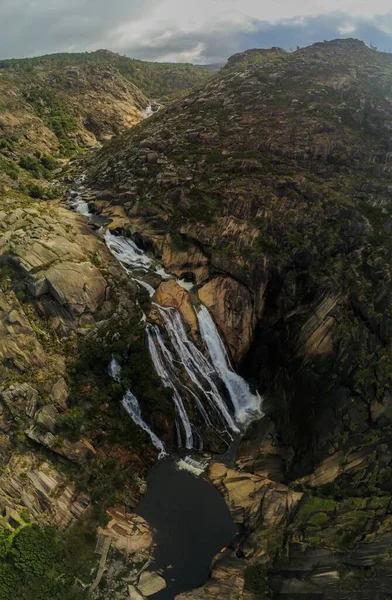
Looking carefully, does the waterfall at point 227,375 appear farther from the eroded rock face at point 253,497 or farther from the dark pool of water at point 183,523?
the dark pool of water at point 183,523

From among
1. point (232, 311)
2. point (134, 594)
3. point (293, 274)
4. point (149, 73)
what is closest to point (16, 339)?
point (134, 594)

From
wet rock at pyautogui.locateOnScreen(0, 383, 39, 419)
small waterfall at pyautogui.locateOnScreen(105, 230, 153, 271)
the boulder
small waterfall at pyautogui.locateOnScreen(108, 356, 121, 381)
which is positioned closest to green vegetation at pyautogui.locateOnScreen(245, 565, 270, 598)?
small waterfall at pyautogui.locateOnScreen(108, 356, 121, 381)

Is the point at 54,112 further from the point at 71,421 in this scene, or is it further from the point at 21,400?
the point at 71,421

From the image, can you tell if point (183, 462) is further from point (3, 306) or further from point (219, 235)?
point (219, 235)

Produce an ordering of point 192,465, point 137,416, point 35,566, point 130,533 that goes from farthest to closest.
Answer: point 137,416 → point 192,465 → point 130,533 → point 35,566

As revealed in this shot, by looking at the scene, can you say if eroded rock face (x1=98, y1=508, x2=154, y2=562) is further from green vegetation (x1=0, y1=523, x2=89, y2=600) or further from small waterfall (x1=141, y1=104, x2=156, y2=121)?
small waterfall (x1=141, y1=104, x2=156, y2=121)

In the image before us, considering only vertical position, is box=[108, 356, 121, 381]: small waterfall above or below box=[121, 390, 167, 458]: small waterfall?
above
